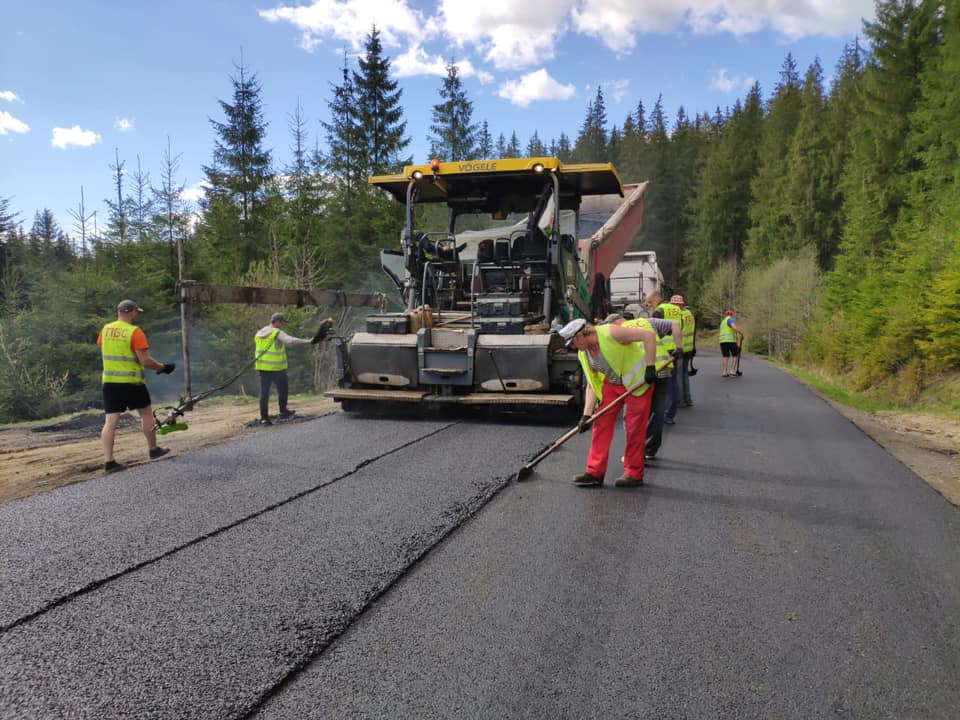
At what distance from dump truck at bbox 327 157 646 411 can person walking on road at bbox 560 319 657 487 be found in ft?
6.37

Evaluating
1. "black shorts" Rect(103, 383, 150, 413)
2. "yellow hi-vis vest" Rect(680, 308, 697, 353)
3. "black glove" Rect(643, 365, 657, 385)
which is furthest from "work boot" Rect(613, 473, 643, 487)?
"yellow hi-vis vest" Rect(680, 308, 697, 353)

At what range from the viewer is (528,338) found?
7113 mm

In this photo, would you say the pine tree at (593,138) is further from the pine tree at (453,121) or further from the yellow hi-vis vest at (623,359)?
the yellow hi-vis vest at (623,359)

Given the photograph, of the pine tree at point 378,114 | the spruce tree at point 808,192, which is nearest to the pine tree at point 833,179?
the spruce tree at point 808,192

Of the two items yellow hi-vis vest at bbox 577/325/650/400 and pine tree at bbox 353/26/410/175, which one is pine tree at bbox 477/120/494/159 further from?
yellow hi-vis vest at bbox 577/325/650/400

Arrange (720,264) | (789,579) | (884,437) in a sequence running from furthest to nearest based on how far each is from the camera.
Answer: (720,264) < (884,437) < (789,579)

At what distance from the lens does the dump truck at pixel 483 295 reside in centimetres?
715

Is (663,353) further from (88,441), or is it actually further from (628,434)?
(88,441)

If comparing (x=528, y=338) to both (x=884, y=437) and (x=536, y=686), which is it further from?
(x=536, y=686)

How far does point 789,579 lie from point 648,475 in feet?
6.84

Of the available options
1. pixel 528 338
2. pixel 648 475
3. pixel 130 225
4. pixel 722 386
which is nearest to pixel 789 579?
pixel 648 475

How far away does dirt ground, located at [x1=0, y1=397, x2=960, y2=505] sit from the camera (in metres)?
5.52

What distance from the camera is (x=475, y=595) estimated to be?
9.70 feet

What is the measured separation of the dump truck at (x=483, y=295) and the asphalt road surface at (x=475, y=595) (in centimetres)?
197
